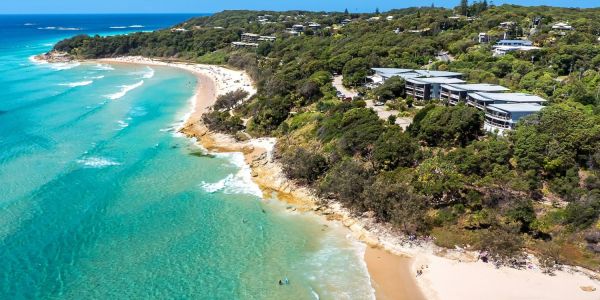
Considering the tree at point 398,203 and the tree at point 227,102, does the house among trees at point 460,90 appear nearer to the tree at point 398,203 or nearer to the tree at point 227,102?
the tree at point 398,203

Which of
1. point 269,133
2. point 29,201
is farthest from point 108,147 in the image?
point 269,133

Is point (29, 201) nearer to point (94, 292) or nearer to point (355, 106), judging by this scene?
point (94, 292)

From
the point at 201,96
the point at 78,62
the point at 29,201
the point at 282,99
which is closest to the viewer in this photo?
the point at 29,201

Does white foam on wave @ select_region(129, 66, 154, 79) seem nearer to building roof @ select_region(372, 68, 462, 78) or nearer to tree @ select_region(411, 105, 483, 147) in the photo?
building roof @ select_region(372, 68, 462, 78)

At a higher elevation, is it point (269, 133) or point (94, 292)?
point (269, 133)

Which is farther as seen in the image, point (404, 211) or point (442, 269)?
point (404, 211)

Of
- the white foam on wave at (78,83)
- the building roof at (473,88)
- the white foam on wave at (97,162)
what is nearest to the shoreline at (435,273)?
the white foam on wave at (97,162)
